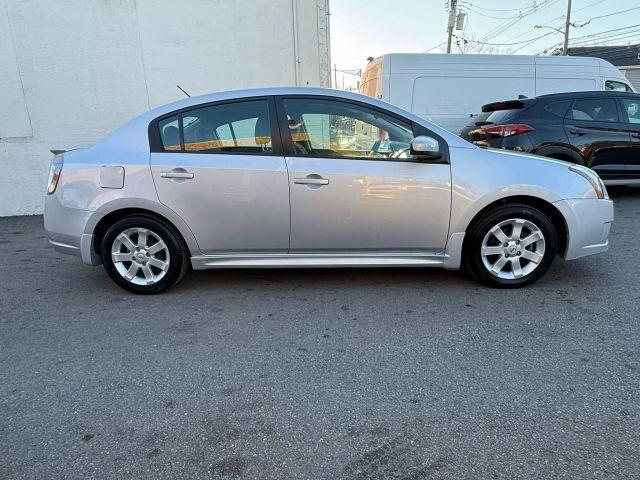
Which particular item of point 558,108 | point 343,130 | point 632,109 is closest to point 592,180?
point 343,130

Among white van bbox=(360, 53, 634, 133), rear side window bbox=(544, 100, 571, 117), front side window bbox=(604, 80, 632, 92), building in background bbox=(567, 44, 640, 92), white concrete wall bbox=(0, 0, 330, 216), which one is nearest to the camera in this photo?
rear side window bbox=(544, 100, 571, 117)

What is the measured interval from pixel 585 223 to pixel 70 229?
440 cm

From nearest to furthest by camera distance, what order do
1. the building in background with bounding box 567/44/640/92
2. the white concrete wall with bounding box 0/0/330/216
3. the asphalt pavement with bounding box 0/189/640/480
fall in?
the asphalt pavement with bounding box 0/189/640/480 < the white concrete wall with bounding box 0/0/330/216 < the building in background with bounding box 567/44/640/92

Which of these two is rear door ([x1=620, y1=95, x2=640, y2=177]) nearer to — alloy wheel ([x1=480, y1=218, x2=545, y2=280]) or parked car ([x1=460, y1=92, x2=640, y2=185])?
parked car ([x1=460, y1=92, x2=640, y2=185])

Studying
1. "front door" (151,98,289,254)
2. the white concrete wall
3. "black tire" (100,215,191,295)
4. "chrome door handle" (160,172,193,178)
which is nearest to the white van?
the white concrete wall

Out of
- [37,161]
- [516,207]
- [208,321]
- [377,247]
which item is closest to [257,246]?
[208,321]

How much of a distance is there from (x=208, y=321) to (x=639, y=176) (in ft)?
23.9

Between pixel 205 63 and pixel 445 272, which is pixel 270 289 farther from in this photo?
pixel 205 63

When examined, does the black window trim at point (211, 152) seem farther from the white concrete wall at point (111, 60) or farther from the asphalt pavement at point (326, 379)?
the white concrete wall at point (111, 60)

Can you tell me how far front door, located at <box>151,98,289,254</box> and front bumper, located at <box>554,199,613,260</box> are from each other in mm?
2390

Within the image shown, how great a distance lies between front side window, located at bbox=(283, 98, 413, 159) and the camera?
351cm

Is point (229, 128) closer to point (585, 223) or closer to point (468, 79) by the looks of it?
point (585, 223)

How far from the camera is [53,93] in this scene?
7.11m

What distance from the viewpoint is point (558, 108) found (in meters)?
6.64
